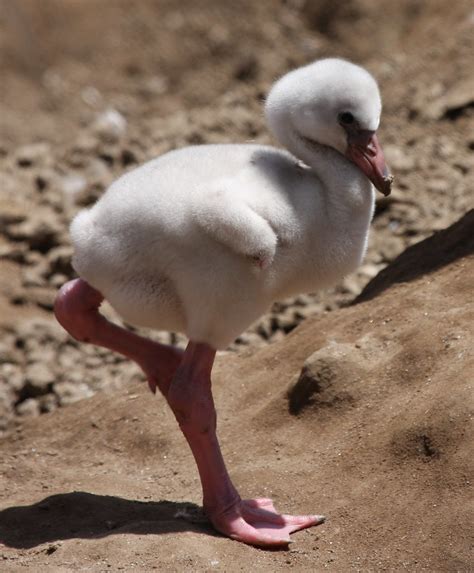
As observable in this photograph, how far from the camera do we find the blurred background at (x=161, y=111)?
6891 millimetres

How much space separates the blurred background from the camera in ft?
22.6

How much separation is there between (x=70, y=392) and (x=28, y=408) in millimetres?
249

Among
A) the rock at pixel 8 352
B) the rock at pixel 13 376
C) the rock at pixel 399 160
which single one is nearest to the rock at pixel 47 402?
the rock at pixel 13 376

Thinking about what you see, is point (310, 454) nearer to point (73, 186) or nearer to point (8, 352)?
point (8, 352)

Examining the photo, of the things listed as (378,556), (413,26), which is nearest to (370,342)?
(378,556)

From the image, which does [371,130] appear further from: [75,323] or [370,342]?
[75,323]

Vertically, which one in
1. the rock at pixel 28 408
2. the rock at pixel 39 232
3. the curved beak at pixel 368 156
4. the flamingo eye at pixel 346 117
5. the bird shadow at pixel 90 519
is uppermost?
the flamingo eye at pixel 346 117

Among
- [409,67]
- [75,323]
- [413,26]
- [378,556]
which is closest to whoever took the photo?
[378,556]

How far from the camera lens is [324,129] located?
14.6 ft

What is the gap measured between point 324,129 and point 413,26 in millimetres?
5586

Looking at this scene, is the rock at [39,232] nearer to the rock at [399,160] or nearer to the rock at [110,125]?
the rock at [110,125]

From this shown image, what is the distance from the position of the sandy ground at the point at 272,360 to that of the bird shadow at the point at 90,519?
12 mm

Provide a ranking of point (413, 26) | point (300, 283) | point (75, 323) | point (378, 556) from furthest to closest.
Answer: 1. point (413, 26)
2. point (75, 323)
3. point (300, 283)
4. point (378, 556)

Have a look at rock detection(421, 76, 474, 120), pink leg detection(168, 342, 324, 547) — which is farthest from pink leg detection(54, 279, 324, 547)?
rock detection(421, 76, 474, 120)
